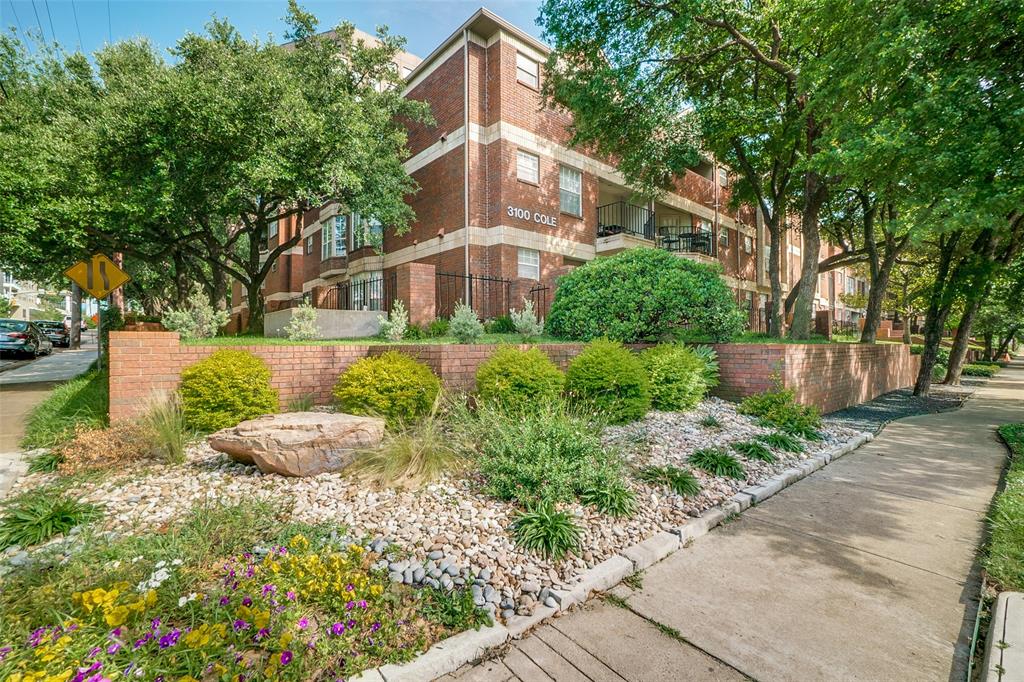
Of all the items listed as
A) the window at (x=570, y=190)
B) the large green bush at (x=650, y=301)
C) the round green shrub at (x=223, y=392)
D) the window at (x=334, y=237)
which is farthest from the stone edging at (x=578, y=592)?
the window at (x=334, y=237)

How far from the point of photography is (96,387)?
755 cm

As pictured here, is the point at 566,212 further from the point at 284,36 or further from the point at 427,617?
the point at 427,617

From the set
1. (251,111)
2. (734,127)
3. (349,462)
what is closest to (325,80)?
(251,111)

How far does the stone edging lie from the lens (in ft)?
7.45

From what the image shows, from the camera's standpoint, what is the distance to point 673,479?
4.52m

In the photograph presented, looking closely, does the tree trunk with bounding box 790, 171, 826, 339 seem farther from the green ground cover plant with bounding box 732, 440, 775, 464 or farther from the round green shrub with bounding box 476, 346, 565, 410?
the round green shrub with bounding box 476, 346, 565, 410

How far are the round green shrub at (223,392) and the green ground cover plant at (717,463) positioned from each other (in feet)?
17.9

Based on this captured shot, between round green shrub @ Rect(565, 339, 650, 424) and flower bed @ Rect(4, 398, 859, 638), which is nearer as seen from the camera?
flower bed @ Rect(4, 398, 859, 638)

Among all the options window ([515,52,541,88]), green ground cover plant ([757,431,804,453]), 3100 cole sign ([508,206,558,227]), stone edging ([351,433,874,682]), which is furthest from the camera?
window ([515,52,541,88])

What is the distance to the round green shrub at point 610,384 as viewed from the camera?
662 centimetres

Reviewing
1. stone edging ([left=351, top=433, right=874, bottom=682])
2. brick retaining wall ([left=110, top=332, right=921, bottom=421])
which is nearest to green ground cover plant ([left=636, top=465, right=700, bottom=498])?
stone edging ([left=351, top=433, right=874, bottom=682])

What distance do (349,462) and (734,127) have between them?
13.6 meters

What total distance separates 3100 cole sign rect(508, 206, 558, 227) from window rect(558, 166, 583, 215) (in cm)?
75

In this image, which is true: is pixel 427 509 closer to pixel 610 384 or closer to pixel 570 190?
pixel 610 384
